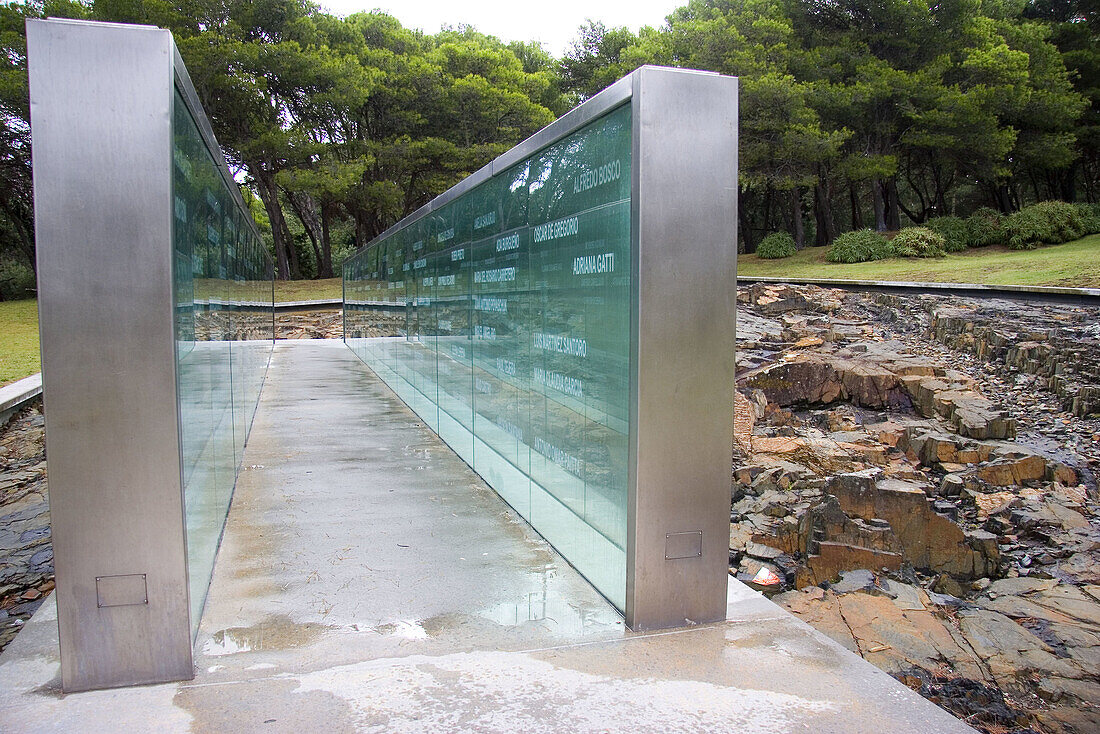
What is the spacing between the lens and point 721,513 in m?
3.51

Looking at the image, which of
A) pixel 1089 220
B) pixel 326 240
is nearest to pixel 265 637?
pixel 1089 220

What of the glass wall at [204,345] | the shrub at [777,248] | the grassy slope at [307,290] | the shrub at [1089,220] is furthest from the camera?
the shrub at [777,248]

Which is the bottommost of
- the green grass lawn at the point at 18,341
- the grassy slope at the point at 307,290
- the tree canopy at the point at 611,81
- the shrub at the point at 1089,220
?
the green grass lawn at the point at 18,341

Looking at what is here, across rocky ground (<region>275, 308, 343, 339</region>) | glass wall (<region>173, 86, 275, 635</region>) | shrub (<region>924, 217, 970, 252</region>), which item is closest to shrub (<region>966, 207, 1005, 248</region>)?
shrub (<region>924, 217, 970, 252</region>)

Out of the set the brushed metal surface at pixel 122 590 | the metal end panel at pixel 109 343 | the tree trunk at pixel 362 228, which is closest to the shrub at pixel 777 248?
the tree trunk at pixel 362 228

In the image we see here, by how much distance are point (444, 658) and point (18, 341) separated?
20.8 meters

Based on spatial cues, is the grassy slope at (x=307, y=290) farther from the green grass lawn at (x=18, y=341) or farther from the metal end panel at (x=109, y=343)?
the metal end panel at (x=109, y=343)

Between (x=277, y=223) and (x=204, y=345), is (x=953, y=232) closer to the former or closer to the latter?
(x=277, y=223)

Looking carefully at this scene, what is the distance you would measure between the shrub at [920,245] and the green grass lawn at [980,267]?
36 centimetres

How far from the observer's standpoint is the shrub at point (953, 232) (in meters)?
28.1

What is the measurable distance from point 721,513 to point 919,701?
1.02 metres

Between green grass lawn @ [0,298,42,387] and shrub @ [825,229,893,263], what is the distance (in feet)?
78.0

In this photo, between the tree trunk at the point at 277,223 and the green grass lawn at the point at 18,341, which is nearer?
the green grass lawn at the point at 18,341

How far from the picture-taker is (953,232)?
28.9 meters
